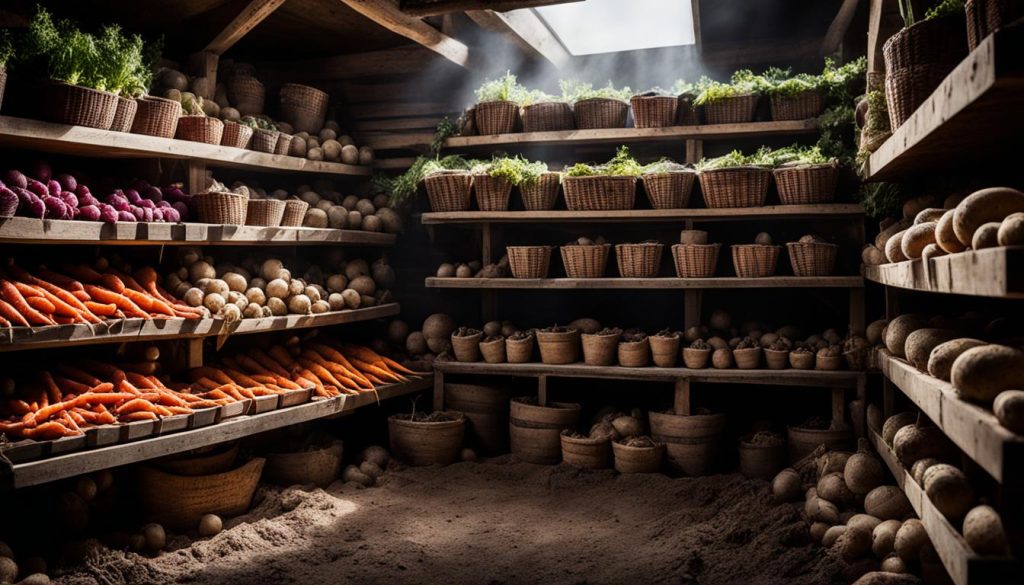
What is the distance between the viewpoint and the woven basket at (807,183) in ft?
18.1

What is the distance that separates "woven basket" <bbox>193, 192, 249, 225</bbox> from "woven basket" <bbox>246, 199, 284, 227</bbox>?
8.5 inches

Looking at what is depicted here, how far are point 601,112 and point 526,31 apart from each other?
0.98 meters

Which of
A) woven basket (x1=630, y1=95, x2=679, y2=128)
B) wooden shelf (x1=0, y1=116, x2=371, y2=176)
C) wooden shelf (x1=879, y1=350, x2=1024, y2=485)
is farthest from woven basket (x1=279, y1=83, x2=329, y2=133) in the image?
wooden shelf (x1=879, y1=350, x2=1024, y2=485)

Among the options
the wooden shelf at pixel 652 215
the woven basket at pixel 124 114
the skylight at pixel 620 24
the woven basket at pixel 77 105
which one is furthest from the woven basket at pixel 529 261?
the woven basket at pixel 77 105

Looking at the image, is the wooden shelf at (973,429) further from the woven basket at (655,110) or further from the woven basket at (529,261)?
the woven basket at (655,110)

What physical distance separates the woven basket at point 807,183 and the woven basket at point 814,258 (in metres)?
0.32

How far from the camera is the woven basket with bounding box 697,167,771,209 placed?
5.67 meters

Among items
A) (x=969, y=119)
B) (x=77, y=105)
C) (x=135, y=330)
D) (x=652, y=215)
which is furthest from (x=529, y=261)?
(x=969, y=119)

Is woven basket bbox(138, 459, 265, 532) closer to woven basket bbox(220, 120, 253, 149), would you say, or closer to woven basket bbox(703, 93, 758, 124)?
woven basket bbox(220, 120, 253, 149)

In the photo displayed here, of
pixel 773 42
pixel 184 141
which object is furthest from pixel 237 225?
pixel 773 42

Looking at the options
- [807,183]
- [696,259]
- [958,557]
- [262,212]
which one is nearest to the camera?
[958,557]

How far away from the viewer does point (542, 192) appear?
245 inches

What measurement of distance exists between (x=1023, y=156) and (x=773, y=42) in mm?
3458

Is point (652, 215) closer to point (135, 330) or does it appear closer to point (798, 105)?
point (798, 105)
